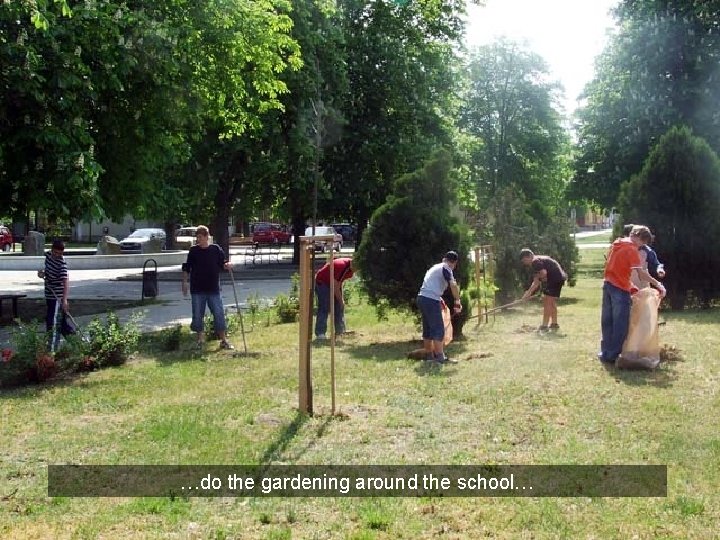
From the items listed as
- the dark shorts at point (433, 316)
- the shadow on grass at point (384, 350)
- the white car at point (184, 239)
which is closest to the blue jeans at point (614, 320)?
the dark shorts at point (433, 316)

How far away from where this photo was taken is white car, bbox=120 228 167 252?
1788 inches

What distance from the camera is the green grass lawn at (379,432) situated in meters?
5.11

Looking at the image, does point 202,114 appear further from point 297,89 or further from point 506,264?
point 297,89

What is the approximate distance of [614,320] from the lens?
35.3 ft

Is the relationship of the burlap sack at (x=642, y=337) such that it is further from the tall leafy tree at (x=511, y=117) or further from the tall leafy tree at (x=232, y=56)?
the tall leafy tree at (x=511, y=117)

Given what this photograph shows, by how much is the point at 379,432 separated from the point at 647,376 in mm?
3997

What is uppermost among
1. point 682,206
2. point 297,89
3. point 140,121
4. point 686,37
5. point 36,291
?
point 686,37

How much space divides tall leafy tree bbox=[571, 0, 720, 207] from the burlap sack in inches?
881

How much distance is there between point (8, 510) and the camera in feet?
17.9

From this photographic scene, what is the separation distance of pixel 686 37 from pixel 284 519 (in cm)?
3046

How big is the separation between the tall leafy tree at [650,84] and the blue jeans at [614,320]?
72.8ft

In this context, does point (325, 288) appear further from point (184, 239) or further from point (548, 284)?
point (184, 239)

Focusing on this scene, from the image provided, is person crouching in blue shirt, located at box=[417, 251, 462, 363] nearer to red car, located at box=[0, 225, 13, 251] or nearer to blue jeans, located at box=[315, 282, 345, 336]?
blue jeans, located at box=[315, 282, 345, 336]

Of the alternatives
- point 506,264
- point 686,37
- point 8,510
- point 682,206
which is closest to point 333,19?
point 686,37
